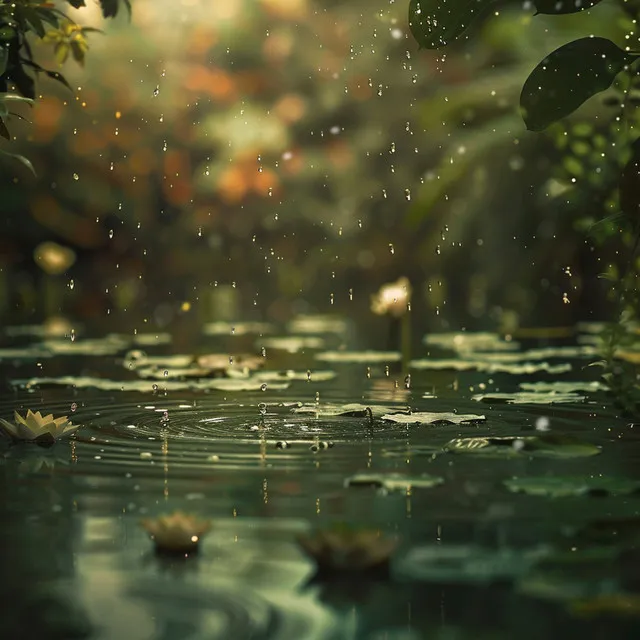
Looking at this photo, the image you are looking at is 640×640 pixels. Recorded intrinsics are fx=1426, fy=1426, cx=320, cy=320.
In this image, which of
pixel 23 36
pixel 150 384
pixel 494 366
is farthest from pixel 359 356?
pixel 23 36

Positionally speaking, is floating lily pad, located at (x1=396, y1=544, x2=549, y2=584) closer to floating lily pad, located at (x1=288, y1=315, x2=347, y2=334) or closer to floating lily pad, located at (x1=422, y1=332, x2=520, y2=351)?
floating lily pad, located at (x1=422, y1=332, x2=520, y2=351)

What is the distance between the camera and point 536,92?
3.37 meters

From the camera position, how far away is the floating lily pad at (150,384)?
553cm

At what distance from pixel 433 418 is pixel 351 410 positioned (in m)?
0.34

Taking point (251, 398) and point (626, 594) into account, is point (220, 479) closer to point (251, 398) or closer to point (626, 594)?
point (626, 594)

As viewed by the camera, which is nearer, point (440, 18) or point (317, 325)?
point (440, 18)

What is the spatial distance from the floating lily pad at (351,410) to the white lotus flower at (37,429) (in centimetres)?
88

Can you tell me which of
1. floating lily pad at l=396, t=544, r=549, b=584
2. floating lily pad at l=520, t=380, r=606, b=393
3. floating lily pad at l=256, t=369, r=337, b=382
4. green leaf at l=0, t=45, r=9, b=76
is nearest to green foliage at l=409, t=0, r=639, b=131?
green leaf at l=0, t=45, r=9, b=76

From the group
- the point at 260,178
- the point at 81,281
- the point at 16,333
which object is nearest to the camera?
the point at 16,333

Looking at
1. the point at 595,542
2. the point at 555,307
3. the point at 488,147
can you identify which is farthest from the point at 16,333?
the point at 595,542

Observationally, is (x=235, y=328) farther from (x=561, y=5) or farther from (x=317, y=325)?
(x=561, y=5)

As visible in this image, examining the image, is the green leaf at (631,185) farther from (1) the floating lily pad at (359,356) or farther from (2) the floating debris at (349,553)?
(1) the floating lily pad at (359,356)

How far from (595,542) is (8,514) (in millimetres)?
1187

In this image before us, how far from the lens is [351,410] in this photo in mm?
4523
